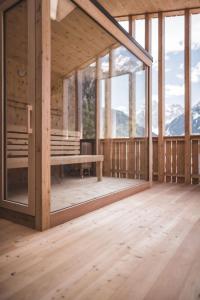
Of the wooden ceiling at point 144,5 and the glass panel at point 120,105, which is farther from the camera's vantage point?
the wooden ceiling at point 144,5

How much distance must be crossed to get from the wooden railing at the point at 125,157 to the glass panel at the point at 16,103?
2536 millimetres

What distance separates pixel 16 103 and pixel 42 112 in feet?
2.35

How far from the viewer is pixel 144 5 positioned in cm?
528

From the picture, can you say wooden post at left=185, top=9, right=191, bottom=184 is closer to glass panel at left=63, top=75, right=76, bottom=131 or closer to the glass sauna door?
glass panel at left=63, top=75, right=76, bottom=131

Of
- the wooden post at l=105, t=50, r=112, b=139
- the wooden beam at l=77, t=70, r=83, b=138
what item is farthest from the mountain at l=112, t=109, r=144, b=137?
the wooden beam at l=77, t=70, r=83, b=138

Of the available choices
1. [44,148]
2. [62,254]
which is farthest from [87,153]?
[62,254]

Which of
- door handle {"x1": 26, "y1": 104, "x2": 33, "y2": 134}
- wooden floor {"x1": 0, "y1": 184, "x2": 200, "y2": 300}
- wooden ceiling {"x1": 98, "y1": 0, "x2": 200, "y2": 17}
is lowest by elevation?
wooden floor {"x1": 0, "y1": 184, "x2": 200, "y2": 300}

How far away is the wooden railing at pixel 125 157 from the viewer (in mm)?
4640

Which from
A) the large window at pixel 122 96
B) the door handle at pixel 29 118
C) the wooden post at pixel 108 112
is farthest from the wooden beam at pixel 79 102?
the door handle at pixel 29 118

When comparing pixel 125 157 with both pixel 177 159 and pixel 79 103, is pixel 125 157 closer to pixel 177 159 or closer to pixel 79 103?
pixel 177 159

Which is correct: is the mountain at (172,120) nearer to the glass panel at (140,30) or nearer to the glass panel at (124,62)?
the glass panel at (124,62)

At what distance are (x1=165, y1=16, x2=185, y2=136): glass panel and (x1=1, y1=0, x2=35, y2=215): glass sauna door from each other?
3.61 meters

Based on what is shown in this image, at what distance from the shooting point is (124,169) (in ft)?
16.8

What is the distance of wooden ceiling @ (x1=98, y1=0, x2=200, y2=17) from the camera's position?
A: 509cm
